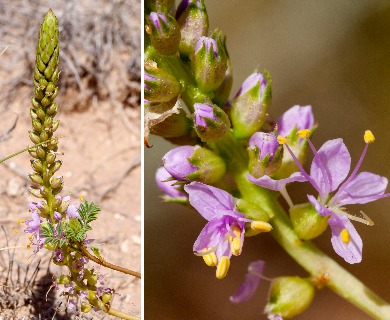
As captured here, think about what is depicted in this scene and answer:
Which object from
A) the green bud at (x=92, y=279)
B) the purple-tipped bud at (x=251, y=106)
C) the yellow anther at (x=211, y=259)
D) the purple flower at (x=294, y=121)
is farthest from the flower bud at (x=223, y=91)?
the green bud at (x=92, y=279)

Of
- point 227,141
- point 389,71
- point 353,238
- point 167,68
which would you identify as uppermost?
point 389,71

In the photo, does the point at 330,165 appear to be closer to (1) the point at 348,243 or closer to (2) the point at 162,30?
(1) the point at 348,243

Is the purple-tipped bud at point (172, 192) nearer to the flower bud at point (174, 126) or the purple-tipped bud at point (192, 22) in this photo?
the flower bud at point (174, 126)

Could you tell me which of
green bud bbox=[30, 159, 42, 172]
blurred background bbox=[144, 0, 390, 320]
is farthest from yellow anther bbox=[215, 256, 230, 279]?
blurred background bbox=[144, 0, 390, 320]

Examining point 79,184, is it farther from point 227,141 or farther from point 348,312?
point 348,312

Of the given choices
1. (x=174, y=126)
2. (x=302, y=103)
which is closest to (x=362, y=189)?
(x=174, y=126)

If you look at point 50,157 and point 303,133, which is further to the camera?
point 303,133

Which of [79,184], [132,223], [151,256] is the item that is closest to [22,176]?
[79,184]
